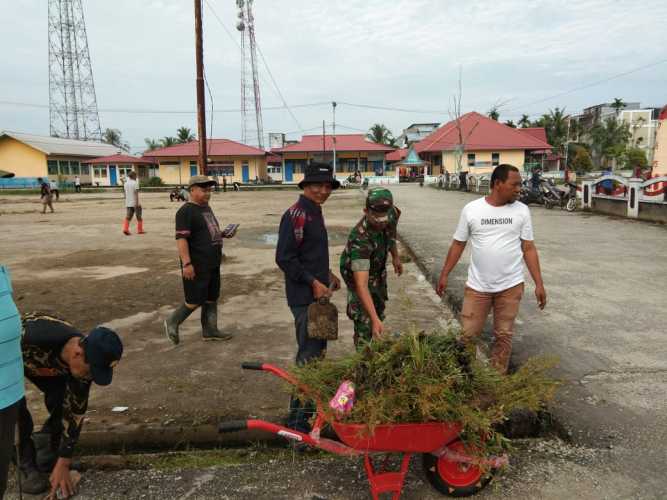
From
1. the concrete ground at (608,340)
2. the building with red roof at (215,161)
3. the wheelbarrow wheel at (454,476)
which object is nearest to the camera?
the wheelbarrow wheel at (454,476)

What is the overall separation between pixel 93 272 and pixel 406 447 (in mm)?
7665

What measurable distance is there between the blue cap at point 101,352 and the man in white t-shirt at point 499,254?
7.57 feet

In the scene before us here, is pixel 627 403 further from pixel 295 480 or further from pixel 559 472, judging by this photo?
pixel 295 480

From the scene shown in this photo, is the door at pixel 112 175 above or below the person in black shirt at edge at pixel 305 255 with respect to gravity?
above

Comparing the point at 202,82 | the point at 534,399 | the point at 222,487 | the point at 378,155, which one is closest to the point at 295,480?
the point at 222,487

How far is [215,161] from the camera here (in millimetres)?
53250

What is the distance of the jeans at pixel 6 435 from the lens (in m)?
1.95

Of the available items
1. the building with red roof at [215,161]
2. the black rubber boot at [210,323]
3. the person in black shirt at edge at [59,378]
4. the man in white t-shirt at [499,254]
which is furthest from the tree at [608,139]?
the person in black shirt at edge at [59,378]

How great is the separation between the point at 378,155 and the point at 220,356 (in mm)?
50592

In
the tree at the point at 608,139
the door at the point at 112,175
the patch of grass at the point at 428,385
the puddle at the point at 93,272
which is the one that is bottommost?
the puddle at the point at 93,272

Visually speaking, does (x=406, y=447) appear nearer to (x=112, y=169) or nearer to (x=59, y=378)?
(x=59, y=378)

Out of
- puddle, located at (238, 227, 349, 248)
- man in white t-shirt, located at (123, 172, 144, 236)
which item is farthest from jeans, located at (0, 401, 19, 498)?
man in white t-shirt, located at (123, 172, 144, 236)

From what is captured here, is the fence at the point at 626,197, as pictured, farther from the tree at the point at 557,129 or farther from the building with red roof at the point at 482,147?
the tree at the point at 557,129

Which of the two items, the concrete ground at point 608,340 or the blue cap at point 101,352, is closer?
the blue cap at point 101,352
